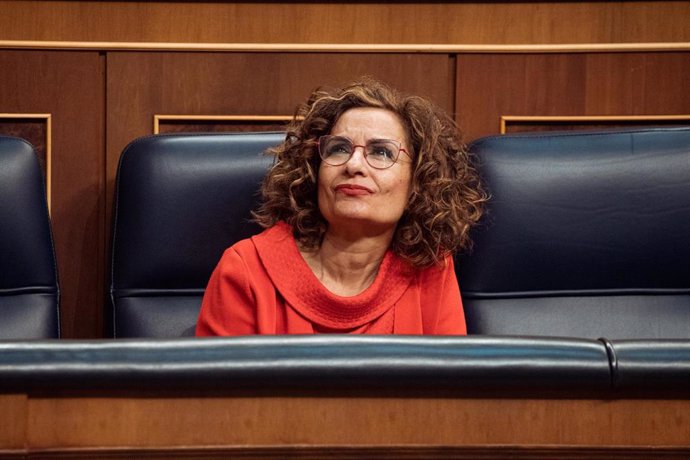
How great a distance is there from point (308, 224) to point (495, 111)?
49 centimetres

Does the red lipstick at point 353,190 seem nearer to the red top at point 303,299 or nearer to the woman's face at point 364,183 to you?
the woman's face at point 364,183

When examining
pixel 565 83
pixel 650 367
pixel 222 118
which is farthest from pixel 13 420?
pixel 565 83

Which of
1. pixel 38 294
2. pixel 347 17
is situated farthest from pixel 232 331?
pixel 347 17

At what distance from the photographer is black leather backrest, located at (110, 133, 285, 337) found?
4.26 ft

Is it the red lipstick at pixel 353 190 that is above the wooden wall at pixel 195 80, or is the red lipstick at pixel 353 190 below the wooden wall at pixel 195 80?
below

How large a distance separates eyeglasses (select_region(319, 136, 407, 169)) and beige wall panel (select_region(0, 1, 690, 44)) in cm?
48

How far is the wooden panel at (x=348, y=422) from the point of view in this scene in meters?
0.59

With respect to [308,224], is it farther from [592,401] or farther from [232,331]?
[592,401]

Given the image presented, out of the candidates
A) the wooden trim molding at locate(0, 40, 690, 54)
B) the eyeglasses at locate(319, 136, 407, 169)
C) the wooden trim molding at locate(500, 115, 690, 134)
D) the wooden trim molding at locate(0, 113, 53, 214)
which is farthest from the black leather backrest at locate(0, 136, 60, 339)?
the wooden trim molding at locate(500, 115, 690, 134)

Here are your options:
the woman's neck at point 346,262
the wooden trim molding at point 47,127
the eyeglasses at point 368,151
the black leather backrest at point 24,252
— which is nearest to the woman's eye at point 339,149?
the eyeglasses at point 368,151

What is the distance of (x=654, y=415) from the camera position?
0.62 meters

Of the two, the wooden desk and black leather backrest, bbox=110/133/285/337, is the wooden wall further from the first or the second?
the wooden desk

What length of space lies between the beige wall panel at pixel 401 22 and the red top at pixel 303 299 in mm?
550

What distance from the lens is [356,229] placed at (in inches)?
49.0
